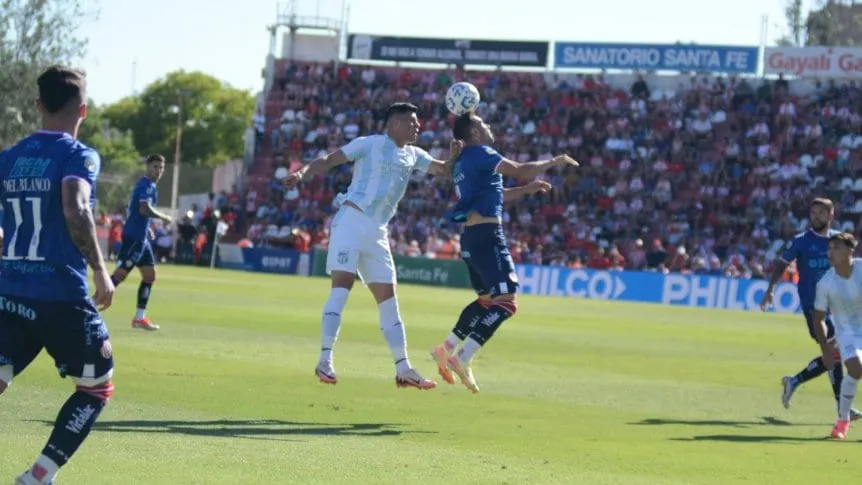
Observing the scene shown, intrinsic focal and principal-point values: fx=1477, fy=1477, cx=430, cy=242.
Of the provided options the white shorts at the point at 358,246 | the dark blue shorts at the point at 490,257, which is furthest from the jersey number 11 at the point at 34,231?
the dark blue shorts at the point at 490,257

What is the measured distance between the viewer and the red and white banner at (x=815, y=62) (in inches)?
2207

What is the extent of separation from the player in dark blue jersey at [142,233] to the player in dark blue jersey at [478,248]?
23.6ft

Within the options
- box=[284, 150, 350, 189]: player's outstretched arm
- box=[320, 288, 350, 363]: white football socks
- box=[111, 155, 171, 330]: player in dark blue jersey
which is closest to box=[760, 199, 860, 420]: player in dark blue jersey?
box=[320, 288, 350, 363]: white football socks

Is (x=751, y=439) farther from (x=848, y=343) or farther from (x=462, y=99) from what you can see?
(x=462, y=99)

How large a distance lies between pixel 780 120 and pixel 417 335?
3421 centimetres

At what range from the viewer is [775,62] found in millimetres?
57219

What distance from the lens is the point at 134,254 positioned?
2084 centimetres

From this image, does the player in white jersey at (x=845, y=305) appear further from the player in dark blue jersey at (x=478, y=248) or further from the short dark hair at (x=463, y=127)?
the short dark hair at (x=463, y=127)

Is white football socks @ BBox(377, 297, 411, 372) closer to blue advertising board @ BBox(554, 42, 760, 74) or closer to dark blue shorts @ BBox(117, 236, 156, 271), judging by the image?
dark blue shorts @ BBox(117, 236, 156, 271)

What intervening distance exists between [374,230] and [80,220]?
6083mm

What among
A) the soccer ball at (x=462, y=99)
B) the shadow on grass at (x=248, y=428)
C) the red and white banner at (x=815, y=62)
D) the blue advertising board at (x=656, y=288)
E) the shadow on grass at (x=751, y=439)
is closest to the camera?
the shadow on grass at (x=248, y=428)

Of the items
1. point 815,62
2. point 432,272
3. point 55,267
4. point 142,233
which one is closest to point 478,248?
point 55,267

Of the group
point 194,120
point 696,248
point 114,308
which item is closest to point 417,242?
point 696,248

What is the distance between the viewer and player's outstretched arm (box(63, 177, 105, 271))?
23.4 ft
